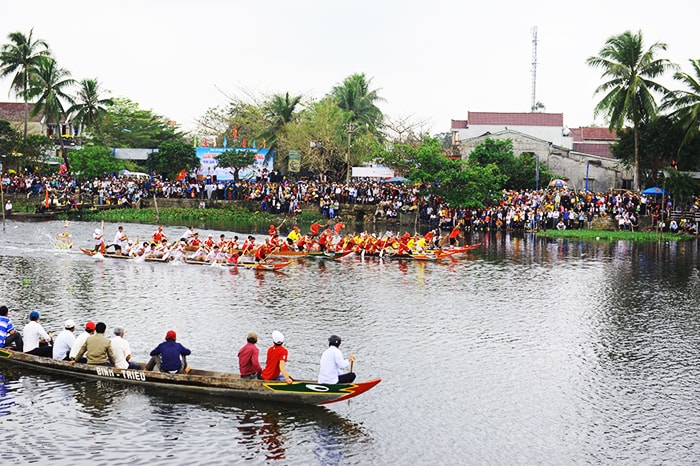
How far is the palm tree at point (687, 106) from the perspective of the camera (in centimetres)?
4884

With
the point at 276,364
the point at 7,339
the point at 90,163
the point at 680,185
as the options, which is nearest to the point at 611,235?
the point at 680,185

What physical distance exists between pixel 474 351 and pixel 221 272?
566 inches

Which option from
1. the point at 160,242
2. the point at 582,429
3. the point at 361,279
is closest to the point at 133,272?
the point at 160,242

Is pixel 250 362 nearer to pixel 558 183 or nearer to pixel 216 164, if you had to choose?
pixel 558 183

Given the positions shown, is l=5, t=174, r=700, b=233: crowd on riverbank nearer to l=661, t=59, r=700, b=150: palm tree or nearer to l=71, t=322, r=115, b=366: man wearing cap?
l=661, t=59, r=700, b=150: palm tree

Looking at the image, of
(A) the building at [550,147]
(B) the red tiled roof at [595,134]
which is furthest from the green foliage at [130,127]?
(B) the red tiled roof at [595,134]

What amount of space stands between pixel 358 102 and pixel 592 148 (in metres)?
23.6

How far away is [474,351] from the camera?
63.6 ft

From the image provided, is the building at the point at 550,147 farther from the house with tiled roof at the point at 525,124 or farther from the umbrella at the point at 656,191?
the umbrella at the point at 656,191

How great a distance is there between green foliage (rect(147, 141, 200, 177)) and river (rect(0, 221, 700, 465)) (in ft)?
92.5

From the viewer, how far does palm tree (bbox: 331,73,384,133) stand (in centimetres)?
7094

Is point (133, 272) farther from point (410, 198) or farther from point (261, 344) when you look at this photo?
point (410, 198)

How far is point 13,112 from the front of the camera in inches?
3095

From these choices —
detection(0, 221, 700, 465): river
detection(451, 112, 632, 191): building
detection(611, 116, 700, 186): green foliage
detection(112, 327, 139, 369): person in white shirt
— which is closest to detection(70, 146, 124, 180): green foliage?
detection(0, 221, 700, 465): river
